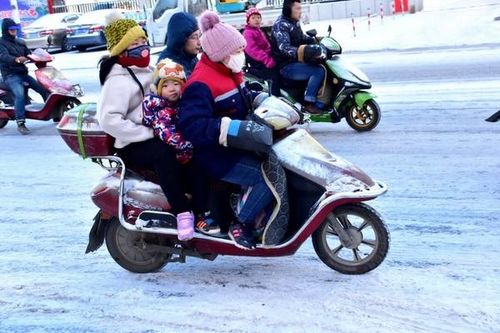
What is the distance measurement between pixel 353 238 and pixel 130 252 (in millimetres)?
1440

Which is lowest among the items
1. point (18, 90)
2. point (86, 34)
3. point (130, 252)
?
point (130, 252)

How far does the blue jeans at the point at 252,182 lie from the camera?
372 centimetres

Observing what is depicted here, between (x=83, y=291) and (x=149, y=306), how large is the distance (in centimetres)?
53

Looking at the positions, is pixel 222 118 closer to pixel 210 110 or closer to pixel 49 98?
pixel 210 110

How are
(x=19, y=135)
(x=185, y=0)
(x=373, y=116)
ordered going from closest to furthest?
(x=373, y=116), (x=19, y=135), (x=185, y=0)

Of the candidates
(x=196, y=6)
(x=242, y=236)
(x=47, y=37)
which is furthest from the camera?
(x=47, y=37)

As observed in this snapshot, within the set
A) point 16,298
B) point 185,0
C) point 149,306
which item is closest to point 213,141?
point 149,306

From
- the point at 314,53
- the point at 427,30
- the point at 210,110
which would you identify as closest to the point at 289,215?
the point at 210,110

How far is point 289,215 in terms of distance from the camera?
3.84 m

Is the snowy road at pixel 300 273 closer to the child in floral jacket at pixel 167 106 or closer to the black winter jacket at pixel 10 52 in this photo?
the child in floral jacket at pixel 167 106

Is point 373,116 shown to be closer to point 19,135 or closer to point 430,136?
point 430,136

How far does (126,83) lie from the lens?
385cm

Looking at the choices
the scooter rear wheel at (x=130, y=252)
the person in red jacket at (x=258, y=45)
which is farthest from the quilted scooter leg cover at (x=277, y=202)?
the person in red jacket at (x=258, y=45)

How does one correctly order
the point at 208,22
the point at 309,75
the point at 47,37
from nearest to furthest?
the point at 208,22
the point at 309,75
the point at 47,37
